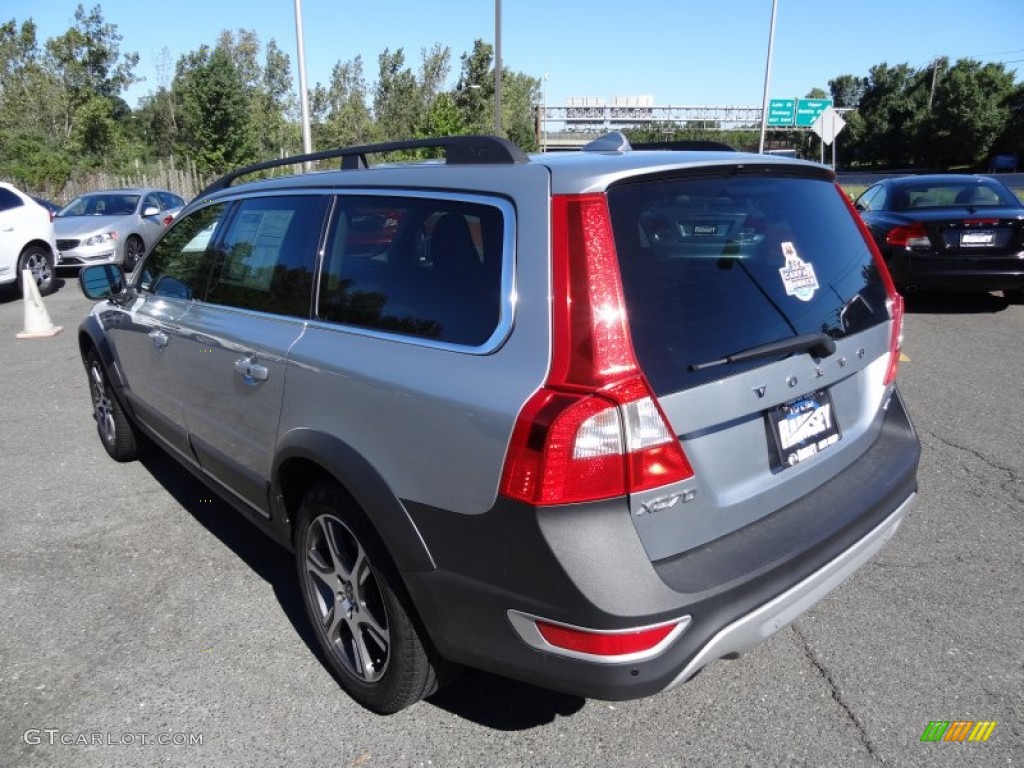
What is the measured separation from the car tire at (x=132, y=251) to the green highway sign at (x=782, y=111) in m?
30.8

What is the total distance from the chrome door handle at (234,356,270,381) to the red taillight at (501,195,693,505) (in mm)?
1292

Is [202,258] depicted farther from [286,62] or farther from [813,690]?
[286,62]

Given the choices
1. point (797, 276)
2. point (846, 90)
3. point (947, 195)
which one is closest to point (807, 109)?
point (947, 195)

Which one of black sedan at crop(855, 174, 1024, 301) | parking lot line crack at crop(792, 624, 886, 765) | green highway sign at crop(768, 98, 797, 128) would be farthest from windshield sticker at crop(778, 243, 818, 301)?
green highway sign at crop(768, 98, 797, 128)

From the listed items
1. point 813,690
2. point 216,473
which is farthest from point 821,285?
point 216,473

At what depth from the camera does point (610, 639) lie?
1823 mm

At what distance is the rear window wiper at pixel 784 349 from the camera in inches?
79.7

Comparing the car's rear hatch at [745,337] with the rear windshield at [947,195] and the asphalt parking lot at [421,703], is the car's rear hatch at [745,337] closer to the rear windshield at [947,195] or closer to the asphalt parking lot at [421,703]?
the asphalt parking lot at [421,703]

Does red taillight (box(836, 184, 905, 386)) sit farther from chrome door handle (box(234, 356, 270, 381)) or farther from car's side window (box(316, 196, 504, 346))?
chrome door handle (box(234, 356, 270, 381))

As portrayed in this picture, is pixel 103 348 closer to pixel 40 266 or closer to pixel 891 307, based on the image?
pixel 891 307

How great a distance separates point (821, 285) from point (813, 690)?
138 centimetres

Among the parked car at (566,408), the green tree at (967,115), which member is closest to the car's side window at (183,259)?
the parked car at (566,408)

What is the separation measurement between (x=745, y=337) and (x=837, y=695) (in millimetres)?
1333

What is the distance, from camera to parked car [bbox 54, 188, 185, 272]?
46.0ft
